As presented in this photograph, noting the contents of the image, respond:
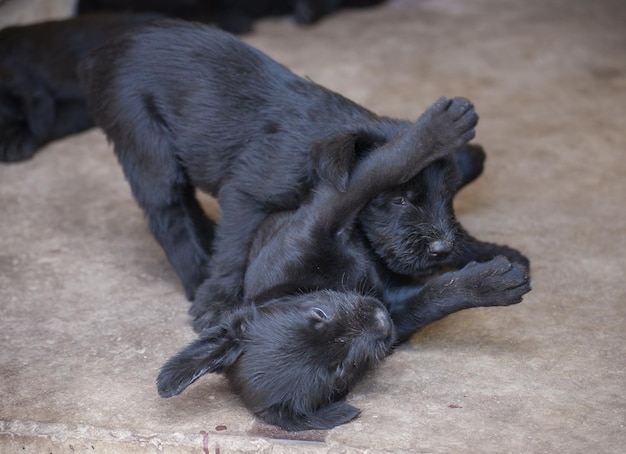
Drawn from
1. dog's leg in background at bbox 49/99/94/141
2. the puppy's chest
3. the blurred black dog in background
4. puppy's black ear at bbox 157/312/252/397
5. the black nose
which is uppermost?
the black nose

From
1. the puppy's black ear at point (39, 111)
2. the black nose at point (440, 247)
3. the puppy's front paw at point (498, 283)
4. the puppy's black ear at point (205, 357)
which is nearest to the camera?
the puppy's black ear at point (205, 357)

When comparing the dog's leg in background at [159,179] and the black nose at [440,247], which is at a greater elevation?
the black nose at [440,247]

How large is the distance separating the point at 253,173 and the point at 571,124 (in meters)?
3.01

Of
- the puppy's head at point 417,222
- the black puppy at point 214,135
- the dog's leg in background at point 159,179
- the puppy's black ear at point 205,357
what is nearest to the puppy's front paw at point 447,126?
the puppy's head at point 417,222

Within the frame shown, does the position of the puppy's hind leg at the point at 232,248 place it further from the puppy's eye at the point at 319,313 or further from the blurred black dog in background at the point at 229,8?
the blurred black dog in background at the point at 229,8

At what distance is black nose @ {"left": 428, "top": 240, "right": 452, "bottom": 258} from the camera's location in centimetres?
405

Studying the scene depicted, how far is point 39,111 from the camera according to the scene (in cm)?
665

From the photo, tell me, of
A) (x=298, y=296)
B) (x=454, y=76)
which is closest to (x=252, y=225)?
(x=298, y=296)

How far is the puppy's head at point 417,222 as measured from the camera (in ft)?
13.4

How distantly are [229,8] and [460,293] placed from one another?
218 inches

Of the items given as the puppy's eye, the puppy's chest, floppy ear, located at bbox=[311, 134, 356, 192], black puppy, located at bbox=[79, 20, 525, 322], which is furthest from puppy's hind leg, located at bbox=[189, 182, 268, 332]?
the puppy's eye

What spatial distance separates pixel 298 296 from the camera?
394cm

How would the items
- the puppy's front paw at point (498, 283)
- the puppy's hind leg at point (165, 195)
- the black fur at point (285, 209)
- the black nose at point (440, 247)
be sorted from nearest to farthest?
1. the black fur at point (285, 209)
2. the puppy's front paw at point (498, 283)
3. the black nose at point (440, 247)
4. the puppy's hind leg at point (165, 195)

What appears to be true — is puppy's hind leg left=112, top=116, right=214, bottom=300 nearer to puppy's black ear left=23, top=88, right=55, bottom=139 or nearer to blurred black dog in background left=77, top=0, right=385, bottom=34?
puppy's black ear left=23, top=88, right=55, bottom=139
